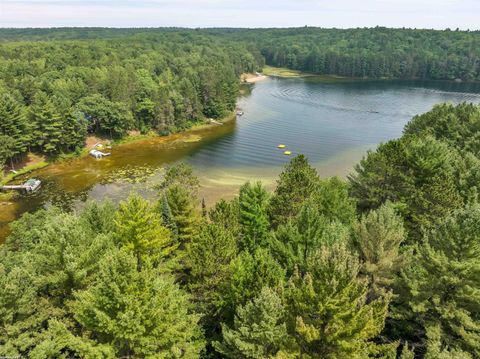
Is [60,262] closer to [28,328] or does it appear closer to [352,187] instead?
[28,328]

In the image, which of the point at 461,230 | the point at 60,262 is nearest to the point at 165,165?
the point at 60,262

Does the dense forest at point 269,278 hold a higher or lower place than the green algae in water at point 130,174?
higher

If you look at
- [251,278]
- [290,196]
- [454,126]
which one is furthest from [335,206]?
[454,126]

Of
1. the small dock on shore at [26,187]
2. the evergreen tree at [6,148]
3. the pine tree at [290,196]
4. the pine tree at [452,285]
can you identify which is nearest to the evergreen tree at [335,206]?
the pine tree at [290,196]

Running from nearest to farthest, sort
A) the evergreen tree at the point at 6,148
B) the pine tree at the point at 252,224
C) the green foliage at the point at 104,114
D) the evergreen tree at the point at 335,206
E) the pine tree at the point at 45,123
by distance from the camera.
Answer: the pine tree at the point at 252,224 < the evergreen tree at the point at 335,206 < the evergreen tree at the point at 6,148 < the pine tree at the point at 45,123 < the green foliage at the point at 104,114

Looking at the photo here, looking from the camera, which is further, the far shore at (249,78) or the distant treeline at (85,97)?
the far shore at (249,78)

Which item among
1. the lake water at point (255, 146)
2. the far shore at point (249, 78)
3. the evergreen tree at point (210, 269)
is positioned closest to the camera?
the evergreen tree at point (210, 269)

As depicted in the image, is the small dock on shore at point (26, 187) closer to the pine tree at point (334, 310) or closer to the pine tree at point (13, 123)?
the pine tree at point (13, 123)

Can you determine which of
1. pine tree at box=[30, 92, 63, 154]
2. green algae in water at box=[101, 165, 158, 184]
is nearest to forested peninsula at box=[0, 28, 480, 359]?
green algae in water at box=[101, 165, 158, 184]
